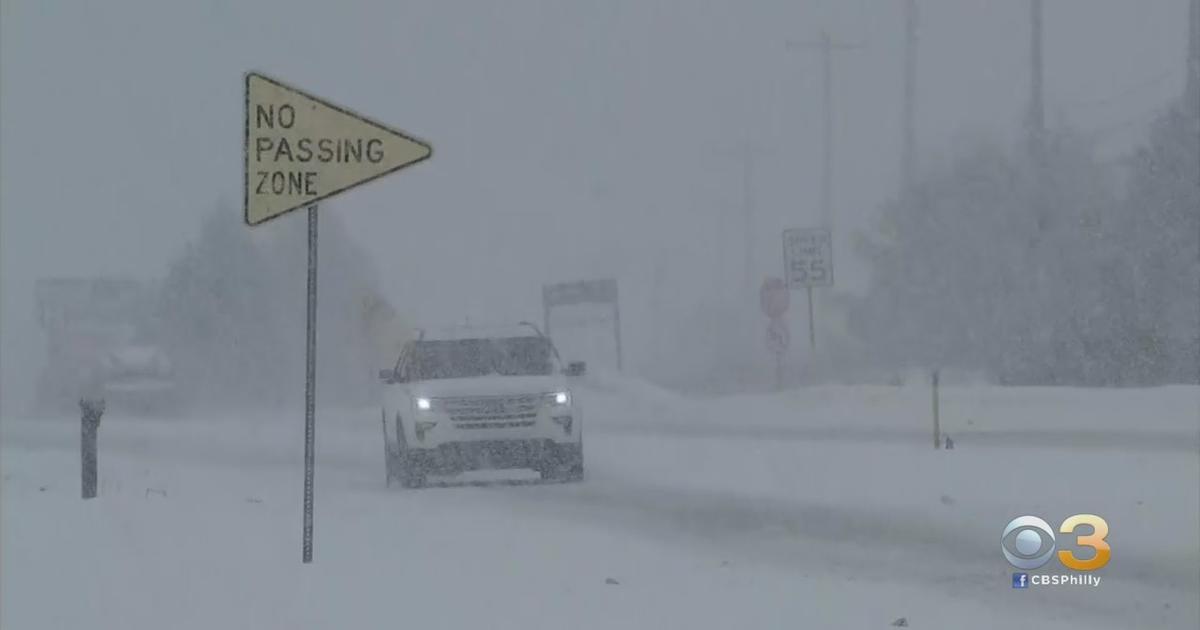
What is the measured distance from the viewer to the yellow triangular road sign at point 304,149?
10.8 meters

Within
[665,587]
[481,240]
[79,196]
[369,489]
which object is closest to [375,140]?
[665,587]

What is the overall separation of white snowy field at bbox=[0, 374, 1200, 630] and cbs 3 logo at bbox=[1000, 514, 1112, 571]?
131mm

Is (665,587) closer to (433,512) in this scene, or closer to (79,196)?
(433,512)

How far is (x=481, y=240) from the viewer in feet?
296

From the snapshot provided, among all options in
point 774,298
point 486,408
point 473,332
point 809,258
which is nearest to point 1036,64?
point 774,298

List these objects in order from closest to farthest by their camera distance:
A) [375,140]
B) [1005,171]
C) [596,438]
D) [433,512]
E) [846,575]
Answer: [375,140] → [846,575] → [433,512] → [596,438] → [1005,171]

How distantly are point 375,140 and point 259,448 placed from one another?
1953cm

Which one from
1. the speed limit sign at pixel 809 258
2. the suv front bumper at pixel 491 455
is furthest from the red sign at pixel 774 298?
the suv front bumper at pixel 491 455

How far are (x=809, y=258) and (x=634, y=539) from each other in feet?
67.8

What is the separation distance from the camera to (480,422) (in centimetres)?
1962

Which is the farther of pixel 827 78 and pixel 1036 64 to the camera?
pixel 827 78

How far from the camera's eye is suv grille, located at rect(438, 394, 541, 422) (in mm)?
19625

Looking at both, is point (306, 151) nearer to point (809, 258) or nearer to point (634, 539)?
point (634, 539)

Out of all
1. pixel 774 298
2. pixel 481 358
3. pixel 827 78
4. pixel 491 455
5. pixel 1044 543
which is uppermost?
pixel 827 78
